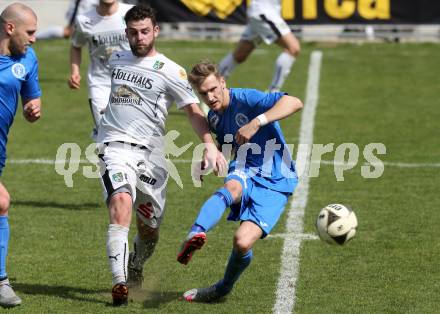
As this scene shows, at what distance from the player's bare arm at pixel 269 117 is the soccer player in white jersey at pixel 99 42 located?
3533 millimetres

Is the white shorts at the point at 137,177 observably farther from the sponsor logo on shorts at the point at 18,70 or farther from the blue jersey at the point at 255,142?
the sponsor logo on shorts at the point at 18,70

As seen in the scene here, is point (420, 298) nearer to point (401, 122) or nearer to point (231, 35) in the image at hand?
point (401, 122)

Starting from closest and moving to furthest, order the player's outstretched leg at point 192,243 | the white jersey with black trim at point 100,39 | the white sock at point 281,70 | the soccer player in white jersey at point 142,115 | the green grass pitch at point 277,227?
the player's outstretched leg at point 192,243, the soccer player in white jersey at point 142,115, the green grass pitch at point 277,227, the white jersey with black trim at point 100,39, the white sock at point 281,70

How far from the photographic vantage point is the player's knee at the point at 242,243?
23.3 ft

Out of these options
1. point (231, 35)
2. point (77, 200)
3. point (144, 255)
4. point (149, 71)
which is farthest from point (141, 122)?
point (231, 35)

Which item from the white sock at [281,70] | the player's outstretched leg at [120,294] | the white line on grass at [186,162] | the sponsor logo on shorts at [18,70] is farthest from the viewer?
the white sock at [281,70]

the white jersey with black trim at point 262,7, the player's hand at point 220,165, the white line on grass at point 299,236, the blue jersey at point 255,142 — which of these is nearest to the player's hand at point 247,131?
the player's hand at point 220,165

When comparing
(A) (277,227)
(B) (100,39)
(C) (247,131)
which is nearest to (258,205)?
(C) (247,131)

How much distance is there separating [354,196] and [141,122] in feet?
12.7

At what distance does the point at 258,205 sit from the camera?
7.27 m

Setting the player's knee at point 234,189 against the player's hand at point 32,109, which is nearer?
the player's knee at point 234,189

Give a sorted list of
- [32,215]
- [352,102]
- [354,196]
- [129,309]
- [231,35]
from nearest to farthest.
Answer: [129,309]
[32,215]
[354,196]
[352,102]
[231,35]

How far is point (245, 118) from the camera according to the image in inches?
291

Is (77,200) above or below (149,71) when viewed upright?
below
